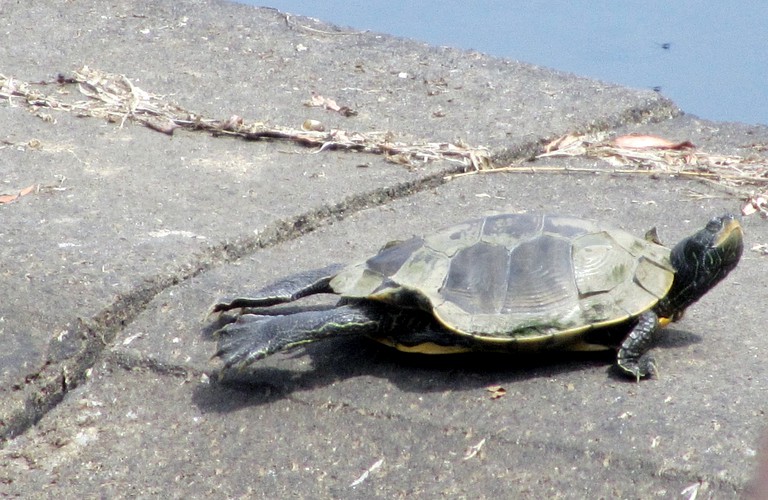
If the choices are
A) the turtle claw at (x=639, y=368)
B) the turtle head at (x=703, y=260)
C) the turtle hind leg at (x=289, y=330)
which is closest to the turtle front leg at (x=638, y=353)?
the turtle claw at (x=639, y=368)

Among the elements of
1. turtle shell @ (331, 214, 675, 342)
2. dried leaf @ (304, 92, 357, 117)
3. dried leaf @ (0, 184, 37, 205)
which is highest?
turtle shell @ (331, 214, 675, 342)

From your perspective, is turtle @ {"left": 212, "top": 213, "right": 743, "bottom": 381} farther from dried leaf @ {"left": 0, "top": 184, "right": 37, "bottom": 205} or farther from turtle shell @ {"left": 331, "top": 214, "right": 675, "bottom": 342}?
dried leaf @ {"left": 0, "top": 184, "right": 37, "bottom": 205}

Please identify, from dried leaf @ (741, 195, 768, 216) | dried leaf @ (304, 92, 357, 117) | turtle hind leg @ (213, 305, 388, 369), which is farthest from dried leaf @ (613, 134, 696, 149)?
turtle hind leg @ (213, 305, 388, 369)

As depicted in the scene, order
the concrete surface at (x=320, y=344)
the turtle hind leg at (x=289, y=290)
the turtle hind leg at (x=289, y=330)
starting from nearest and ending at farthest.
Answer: the concrete surface at (x=320, y=344) < the turtle hind leg at (x=289, y=330) < the turtle hind leg at (x=289, y=290)

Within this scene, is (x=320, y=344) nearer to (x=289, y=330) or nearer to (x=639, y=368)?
(x=289, y=330)

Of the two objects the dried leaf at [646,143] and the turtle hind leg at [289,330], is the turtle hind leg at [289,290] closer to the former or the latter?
the turtle hind leg at [289,330]

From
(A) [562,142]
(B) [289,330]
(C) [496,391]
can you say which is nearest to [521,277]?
(C) [496,391]

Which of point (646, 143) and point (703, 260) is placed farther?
point (646, 143)
